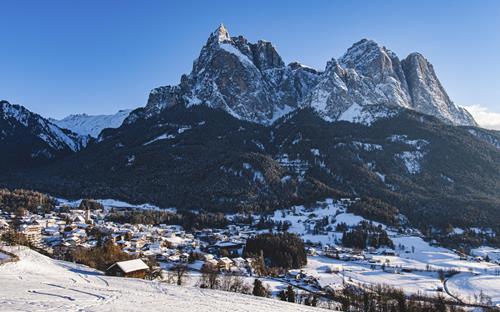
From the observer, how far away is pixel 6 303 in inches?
1113

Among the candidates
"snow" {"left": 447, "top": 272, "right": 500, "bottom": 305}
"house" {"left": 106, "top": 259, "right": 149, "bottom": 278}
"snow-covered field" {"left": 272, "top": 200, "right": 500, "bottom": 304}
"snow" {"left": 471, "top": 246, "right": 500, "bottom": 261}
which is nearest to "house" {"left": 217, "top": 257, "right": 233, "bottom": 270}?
"snow-covered field" {"left": 272, "top": 200, "right": 500, "bottom": 304}

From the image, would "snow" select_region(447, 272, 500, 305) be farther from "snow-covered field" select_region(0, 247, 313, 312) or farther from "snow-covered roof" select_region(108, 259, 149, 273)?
"snow-covered field" select_region(0, 247, 313, 312)

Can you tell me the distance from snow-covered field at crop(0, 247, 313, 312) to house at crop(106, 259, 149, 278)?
43.4 feet

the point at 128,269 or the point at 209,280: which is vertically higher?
the point at 128,269

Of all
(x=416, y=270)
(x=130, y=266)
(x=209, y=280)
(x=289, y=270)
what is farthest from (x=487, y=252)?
(x=130, y=266)

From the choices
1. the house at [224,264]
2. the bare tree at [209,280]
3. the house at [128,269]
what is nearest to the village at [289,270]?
the house at [128,269]

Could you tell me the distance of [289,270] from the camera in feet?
377

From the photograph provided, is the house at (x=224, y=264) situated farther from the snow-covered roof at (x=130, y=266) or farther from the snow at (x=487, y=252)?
the snow at (x=487, y=252)

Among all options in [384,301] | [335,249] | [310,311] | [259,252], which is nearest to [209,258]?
[259,252]

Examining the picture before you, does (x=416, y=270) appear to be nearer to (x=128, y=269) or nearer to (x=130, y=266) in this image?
(x=130, y=266)

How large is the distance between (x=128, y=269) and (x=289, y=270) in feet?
194

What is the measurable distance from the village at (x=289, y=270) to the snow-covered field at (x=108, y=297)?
20.3 metres

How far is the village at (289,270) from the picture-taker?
9994 cm

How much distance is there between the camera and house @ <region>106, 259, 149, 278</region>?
6347 centimetres
